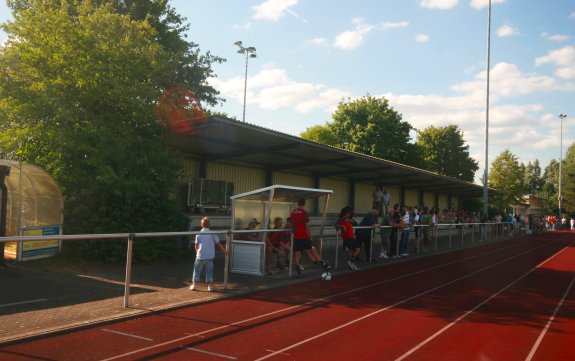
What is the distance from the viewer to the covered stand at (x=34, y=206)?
12156mm

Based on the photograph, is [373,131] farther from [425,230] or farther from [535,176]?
[535,176]

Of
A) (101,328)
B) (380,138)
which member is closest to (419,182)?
(380,138)

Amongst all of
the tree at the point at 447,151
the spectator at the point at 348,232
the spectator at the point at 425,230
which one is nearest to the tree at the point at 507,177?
the tree at the point at 447,151

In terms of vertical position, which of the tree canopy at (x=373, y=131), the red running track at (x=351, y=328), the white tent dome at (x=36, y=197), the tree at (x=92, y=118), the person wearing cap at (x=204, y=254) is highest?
the tree canopy at (x=373, y=131)

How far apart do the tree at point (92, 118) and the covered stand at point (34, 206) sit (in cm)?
41

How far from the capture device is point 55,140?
38.8 ft

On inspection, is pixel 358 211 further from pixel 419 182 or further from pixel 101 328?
pixel 101 328

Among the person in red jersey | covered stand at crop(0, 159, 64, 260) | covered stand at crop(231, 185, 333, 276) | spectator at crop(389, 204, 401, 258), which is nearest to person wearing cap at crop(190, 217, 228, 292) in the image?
covered stand at crop(231, 185, 333, 276)

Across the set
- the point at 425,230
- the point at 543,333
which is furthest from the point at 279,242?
the point at 425,230

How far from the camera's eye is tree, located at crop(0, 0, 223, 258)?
12.0 m

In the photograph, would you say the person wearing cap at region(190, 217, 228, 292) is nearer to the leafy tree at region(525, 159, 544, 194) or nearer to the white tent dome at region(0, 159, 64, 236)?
the white tent dome at region(0, 159, 64, 236)

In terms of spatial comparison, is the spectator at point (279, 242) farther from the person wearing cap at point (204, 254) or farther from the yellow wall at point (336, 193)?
the yellow wall at point (336, 193)

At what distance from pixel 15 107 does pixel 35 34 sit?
2.05 metres

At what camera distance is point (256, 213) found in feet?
42.1
